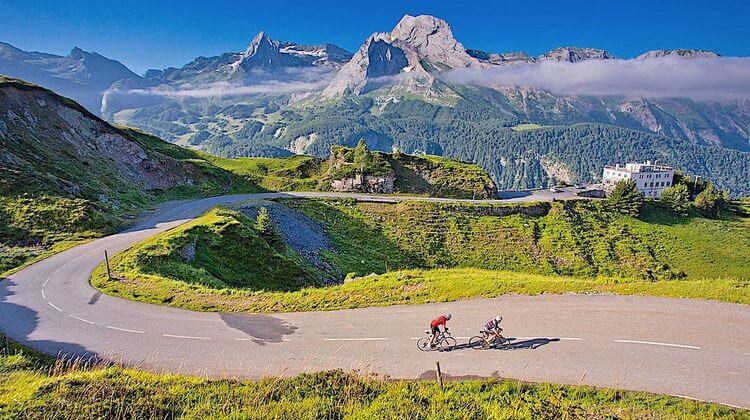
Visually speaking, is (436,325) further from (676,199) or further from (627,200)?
(676,199)

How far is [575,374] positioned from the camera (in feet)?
45.6

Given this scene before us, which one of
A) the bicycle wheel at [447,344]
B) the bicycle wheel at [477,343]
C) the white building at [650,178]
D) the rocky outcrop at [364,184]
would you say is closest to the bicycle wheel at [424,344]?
the bicycle wheel at [447,344]

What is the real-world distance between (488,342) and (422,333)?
3.03 meters

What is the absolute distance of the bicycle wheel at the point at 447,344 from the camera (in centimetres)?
1614

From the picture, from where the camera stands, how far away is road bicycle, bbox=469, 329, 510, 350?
52.2ft

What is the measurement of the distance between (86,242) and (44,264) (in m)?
6.31

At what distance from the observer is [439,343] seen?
16125 millimetres

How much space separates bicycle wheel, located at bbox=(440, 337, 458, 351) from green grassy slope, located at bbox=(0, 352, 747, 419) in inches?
107

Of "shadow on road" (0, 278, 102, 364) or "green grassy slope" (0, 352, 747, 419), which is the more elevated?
"green grassy slope" (0, 352, 747, 419)

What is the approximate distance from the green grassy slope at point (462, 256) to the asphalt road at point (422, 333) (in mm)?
1674

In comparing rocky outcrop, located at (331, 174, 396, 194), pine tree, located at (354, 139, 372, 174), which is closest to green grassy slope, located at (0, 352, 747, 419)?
rocky outcrop, located at (331, 174, 396, 194)

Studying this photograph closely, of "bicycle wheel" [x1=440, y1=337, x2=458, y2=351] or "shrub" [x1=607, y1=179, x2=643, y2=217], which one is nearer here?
"bicycle wheel" [x1=440, y1=337, x2=458, y2=351]

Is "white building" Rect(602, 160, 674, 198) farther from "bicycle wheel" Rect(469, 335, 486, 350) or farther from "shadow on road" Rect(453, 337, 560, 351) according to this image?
"bicycle wheel" Rect(469, 335, 486, 350)

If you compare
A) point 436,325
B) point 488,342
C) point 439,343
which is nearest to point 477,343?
point 488,342
